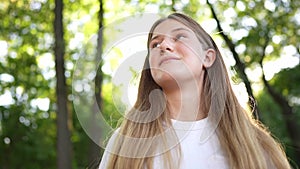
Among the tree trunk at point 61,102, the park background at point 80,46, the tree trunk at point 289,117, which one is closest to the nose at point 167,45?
the park background at point 80,46

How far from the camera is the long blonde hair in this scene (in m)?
1.94

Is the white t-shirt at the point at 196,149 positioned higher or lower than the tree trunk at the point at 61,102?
lower

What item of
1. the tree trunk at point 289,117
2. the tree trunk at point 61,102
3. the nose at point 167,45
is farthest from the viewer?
the tree trunk at point 289,117

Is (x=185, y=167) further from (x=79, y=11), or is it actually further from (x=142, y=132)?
(x=79, y=11)

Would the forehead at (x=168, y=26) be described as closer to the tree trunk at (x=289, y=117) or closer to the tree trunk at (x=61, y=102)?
the tree trunk at (x=61, y=102)

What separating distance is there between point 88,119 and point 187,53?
396 millimetres

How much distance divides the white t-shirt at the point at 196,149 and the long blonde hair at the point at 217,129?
2 centimetres

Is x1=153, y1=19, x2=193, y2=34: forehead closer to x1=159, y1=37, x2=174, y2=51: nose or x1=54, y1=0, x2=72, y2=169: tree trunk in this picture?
x1=159, y1=37, x2=174, y2=51: nose

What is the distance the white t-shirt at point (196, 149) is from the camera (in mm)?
1902

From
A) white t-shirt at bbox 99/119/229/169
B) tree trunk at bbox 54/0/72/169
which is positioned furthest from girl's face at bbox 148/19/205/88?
tree trunk at bbox 54/0/72/169

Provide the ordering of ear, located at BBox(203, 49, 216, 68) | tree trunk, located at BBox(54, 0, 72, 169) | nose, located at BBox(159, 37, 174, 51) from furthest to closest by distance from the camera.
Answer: tree trunk, located at BBox(54, 0, 72, 169) < ear, located at BBox(203, 49, 216, 68) < nose, located at BBox(159, 37, 174, 51)

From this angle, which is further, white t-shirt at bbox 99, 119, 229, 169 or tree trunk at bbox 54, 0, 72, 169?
tree trunk at bbox 54, 0, 72, 169

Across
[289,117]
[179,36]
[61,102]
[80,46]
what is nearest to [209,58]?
[179,36]

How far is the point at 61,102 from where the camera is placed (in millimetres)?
9008
